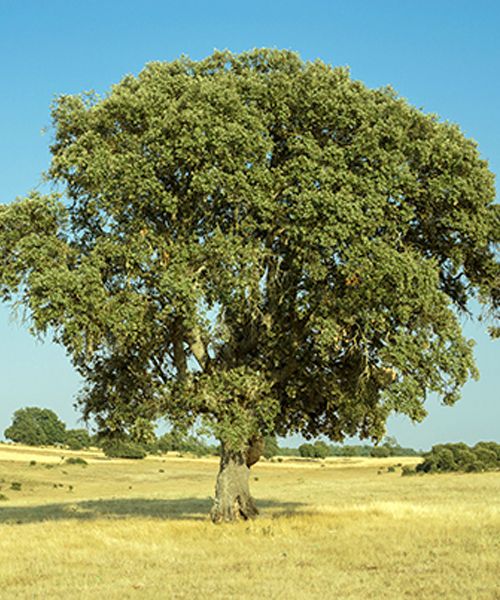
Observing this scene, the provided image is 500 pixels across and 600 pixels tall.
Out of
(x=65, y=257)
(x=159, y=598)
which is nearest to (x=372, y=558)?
(x=159, y=598)

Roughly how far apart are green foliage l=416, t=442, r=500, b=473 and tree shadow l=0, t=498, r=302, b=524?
3617cm

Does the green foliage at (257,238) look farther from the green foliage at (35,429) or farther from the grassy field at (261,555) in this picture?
the green foliage at (35,429)

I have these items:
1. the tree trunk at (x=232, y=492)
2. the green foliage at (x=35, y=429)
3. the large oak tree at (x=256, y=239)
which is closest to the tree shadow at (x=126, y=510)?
the tree trunk at (x=232, y=492)

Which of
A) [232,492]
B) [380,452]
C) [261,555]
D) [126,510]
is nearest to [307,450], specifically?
[380,452]

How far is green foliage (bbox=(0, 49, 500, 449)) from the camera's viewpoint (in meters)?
26.1

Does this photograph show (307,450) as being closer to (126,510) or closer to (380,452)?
(380,452)

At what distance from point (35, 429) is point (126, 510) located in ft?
484

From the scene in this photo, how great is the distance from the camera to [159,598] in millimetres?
17234

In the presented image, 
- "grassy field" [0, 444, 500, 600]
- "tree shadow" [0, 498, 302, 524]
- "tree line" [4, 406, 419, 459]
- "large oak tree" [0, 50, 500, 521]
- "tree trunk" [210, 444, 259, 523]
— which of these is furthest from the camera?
"tree line" [4, 406, 419, 459]

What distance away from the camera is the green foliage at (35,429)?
17712 centimetres

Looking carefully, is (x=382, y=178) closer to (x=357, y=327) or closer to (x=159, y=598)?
(x=357, y=327)

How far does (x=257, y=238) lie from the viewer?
1099 inches

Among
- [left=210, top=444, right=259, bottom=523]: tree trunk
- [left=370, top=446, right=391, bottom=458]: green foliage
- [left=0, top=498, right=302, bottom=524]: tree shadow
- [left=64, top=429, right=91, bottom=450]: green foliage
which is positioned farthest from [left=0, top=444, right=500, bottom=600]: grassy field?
[left=64, top=429, right=91, bottom=450]: green foliage

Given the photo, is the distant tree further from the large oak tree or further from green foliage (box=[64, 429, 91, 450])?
the large oak tree
